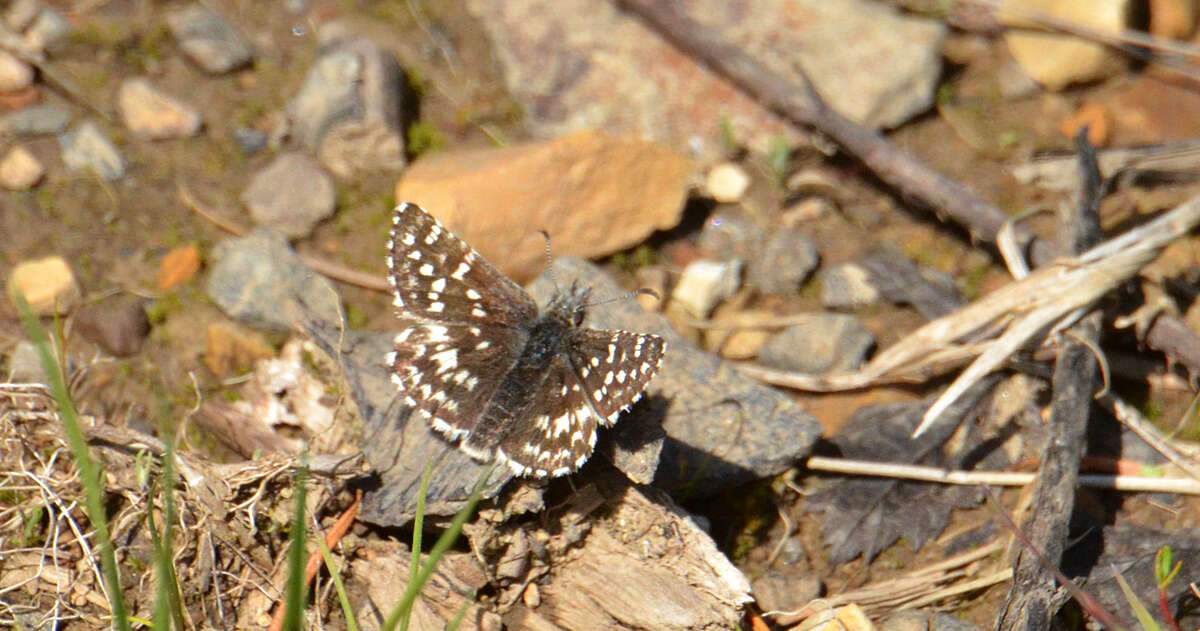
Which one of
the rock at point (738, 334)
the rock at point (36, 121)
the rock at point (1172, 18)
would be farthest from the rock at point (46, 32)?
the rock at point (1172, 18)

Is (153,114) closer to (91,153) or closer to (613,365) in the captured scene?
(91,153)

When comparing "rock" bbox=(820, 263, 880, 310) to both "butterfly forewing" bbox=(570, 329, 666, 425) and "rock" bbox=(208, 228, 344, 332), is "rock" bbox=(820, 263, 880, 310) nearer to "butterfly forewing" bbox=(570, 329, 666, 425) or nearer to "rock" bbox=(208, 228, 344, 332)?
"butterfly forewing" bbox=(570, 329, 666, 425)

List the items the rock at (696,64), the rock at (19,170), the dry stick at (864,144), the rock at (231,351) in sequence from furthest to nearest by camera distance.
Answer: the rock at (696,64), the rock at (19,170), the rock at (231,351), the dry stick at (864,144)

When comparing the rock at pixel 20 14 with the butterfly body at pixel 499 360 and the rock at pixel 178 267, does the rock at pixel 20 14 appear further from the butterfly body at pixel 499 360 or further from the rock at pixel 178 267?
the butterfly body at pixel 499 360

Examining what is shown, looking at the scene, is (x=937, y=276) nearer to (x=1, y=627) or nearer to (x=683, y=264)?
(x=683, y=264)

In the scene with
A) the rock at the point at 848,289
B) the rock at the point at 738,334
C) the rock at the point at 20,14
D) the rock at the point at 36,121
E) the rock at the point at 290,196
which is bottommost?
the rock at the point at 738,334

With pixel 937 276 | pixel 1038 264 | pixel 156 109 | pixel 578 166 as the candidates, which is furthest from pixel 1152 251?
pixel 156 109
